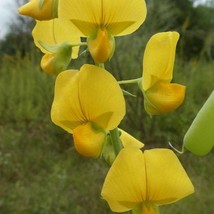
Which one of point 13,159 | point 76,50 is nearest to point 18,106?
point 13,159

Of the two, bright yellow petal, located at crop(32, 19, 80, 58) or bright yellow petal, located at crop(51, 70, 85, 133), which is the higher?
bright yellow petal, located at crop(32, 19, 80, 58)

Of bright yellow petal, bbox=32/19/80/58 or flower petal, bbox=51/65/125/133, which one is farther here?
bright yellow petal, bbox=32/19/80/58

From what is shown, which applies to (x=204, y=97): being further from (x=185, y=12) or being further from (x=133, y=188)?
(x=185, y=12)

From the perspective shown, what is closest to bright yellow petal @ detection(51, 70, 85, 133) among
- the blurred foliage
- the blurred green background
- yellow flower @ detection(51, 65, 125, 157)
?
yellow flower @ detection(51, 65, 125, 157)

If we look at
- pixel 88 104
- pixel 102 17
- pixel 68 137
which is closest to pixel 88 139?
pixel 88 104

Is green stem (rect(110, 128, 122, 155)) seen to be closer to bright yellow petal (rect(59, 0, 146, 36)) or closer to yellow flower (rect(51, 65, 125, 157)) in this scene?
yellow flower (rect(51, 65, 125, 157))

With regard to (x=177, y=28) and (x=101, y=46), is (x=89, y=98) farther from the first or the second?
(x=177, y=28)

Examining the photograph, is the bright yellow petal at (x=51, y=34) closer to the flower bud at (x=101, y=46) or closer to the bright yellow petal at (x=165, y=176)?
the flower bud at (x=101, y=46)
